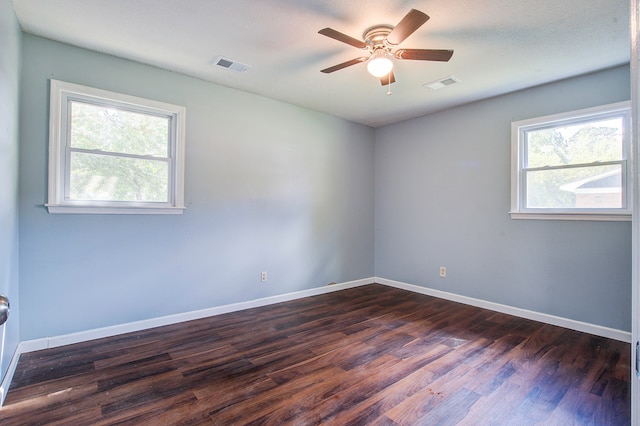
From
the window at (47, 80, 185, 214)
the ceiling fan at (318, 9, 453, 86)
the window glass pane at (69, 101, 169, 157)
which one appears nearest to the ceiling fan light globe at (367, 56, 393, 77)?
the ceiling fan at (318, 9, 453, 86)

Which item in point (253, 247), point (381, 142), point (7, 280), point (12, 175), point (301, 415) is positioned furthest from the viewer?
point (381, 142)

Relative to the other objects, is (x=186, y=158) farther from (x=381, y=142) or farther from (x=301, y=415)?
(x=381, y=142)

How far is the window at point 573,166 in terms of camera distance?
3.15 m

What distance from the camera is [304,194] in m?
4.52

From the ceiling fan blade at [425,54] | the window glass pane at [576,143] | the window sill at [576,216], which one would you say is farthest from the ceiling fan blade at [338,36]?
the window sill at [576,216]

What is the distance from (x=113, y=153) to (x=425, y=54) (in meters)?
2.89

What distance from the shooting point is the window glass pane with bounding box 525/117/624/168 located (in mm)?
3199

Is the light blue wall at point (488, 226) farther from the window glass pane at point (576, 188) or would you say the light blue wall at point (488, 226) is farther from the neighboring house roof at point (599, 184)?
the neighboring house roof at point (599, 184)

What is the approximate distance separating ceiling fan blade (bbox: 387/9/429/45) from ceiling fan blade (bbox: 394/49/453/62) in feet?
0.41

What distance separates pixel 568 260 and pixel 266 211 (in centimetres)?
338

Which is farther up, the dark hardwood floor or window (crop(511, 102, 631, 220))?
window (crop(511, 102, 631, 220))

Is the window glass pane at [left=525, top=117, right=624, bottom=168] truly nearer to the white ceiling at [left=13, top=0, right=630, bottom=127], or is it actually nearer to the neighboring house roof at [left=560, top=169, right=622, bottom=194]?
the neighboring house roof at [left=560, top=169, right=622, bottom=194]

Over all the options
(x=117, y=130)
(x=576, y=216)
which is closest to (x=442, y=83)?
(x=576, y=216)

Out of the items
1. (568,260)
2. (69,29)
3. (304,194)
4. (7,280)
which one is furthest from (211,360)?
(568,260)
